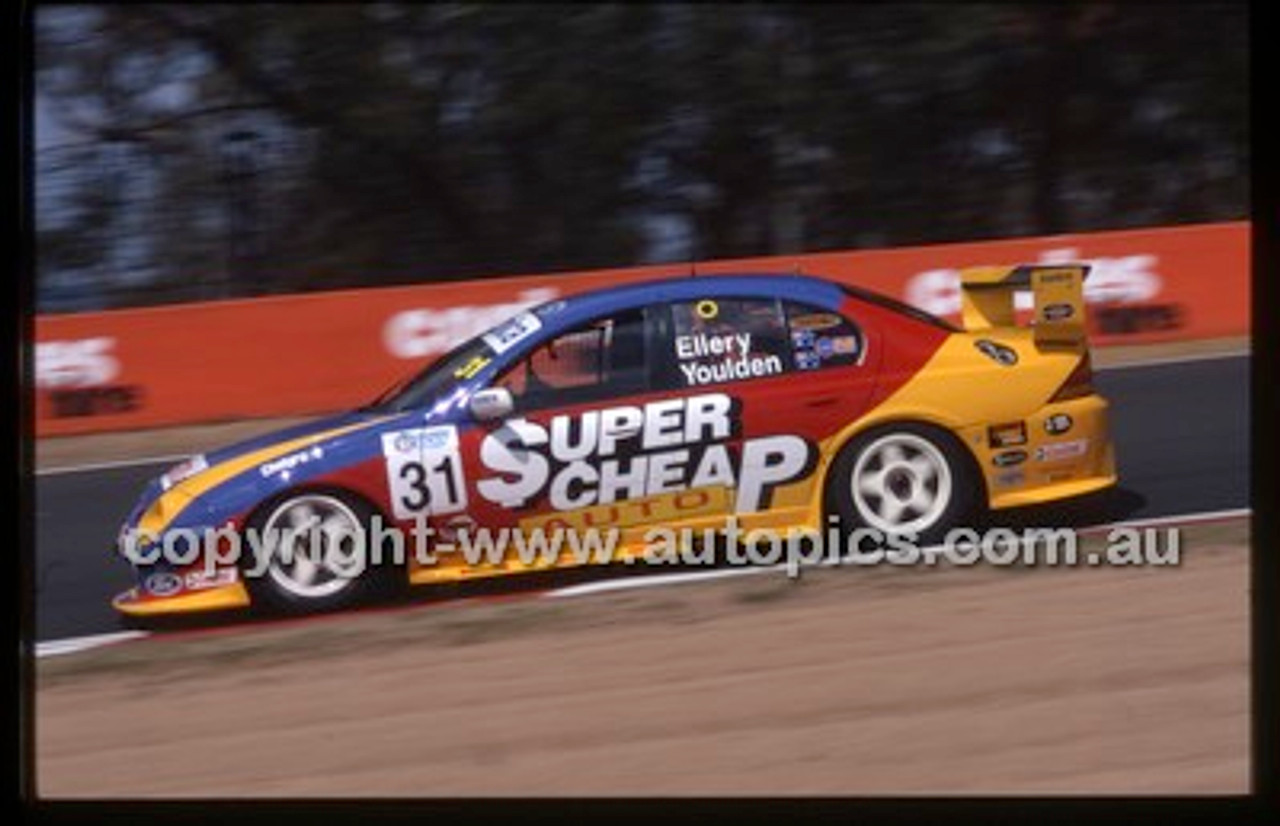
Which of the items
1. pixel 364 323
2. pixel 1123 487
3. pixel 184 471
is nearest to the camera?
pixel 184 471

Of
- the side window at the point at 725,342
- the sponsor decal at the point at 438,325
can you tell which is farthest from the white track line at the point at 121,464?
the side window at the point at 725,342

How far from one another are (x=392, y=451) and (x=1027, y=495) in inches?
105

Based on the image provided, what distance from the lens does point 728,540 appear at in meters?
8.00

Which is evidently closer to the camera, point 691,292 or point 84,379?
point 691,292

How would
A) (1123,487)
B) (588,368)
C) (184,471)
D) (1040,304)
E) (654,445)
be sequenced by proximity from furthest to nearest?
(1123,487), (184,471), (1040,304), (588,368), (654,445)

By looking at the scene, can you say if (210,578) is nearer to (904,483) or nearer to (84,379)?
(904,483)

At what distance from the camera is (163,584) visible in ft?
26.7

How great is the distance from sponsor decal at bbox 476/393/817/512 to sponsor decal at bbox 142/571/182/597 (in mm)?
1315

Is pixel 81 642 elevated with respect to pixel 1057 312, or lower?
lower

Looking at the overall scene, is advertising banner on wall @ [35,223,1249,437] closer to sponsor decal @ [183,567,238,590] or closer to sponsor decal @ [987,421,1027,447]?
sponsor decal @ [987,421,1027,447]

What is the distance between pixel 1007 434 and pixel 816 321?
3.10ft

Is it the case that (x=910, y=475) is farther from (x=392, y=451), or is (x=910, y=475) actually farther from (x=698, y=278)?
(x=392, y=451)

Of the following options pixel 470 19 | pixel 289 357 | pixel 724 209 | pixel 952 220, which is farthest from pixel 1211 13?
pixel 289 357

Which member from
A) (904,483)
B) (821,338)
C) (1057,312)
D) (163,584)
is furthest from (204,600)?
(1057,312)
